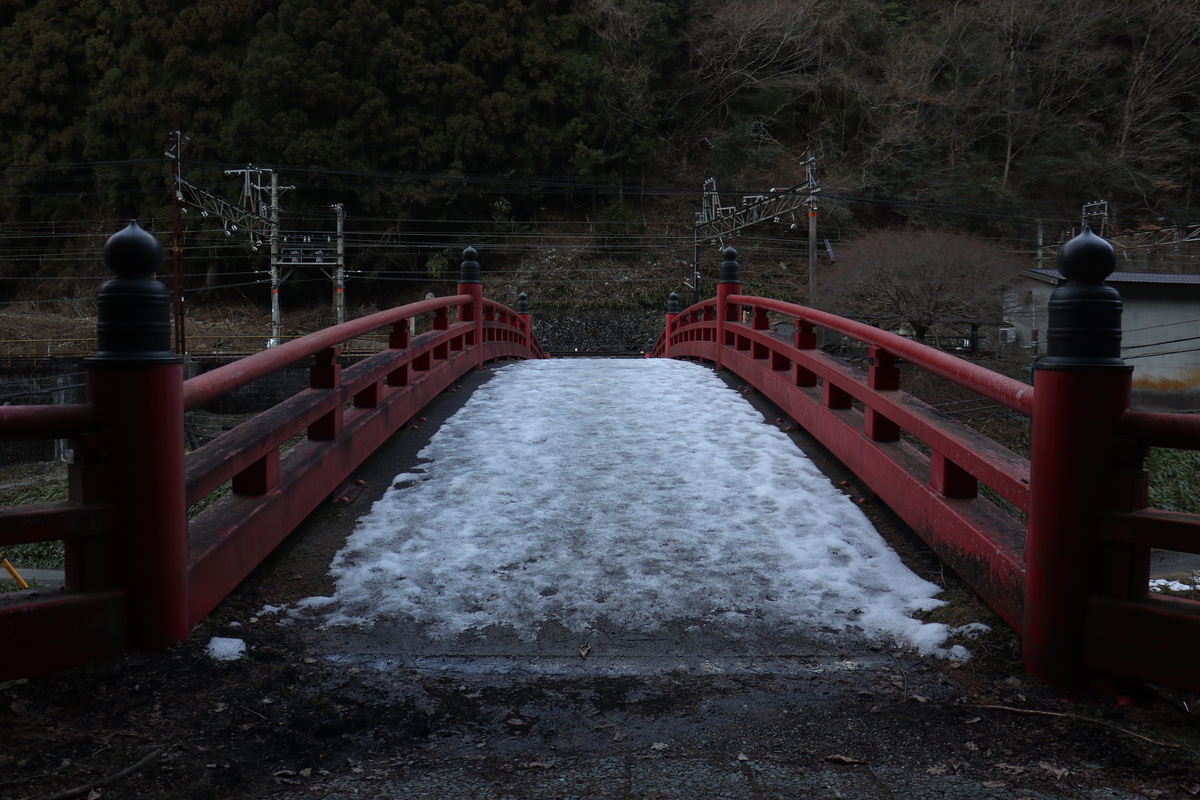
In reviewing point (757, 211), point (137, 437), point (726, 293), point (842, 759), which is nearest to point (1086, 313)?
point (842, 759)

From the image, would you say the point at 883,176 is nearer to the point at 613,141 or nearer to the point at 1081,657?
the point at 613,141

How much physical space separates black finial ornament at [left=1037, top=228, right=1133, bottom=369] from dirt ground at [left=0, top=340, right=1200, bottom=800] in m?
1.10

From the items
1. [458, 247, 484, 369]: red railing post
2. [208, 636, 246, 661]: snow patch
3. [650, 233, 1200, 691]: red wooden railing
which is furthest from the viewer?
[458, 247, 484, 369]: red railing post

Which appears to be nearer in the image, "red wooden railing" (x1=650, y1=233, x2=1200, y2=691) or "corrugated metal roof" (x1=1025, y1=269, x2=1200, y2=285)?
"red wooden railing" (x1=650, y1=233, x2=1200, y2=691)

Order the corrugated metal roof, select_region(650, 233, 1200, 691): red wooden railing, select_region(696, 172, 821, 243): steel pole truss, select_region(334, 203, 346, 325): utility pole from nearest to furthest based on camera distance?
select_region(650, 233, 1200, 691): red wooden railing → the corrugated metal roof → select_region(696, 172, 821, 243): steel pole truss → select_region(334, 203, 346, 325): utility pole

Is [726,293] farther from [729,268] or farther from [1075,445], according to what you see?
[1075,445]

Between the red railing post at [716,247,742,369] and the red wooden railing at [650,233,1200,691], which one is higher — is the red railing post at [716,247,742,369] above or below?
above

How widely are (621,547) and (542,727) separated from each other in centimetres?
168

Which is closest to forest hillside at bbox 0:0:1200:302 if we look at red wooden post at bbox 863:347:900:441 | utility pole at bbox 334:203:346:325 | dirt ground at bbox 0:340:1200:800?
utility pole at bbox 334:203:346:325

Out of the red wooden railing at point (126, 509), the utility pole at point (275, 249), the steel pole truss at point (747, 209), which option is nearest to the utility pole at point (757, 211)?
the steel pole truss at point (747, 209)

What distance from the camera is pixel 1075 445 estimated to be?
2613 mm

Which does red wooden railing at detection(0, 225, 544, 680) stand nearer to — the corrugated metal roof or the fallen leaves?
the fallen leaves

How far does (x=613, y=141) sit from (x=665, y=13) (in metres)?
7.08

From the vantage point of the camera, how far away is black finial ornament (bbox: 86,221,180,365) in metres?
2.72
